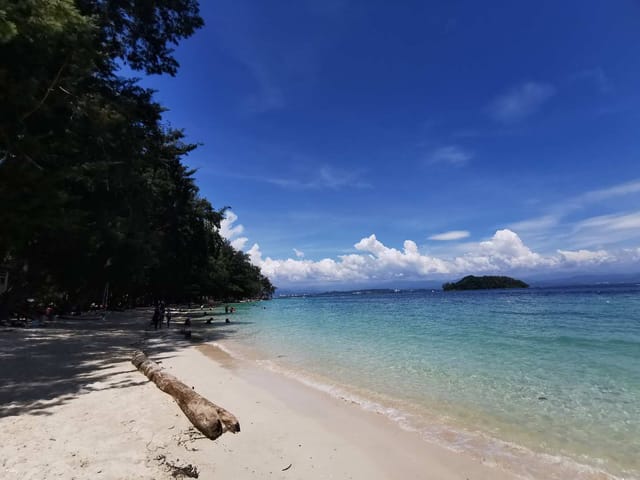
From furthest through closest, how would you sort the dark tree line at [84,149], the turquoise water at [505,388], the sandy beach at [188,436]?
1. the dark tree line at [84,149]
2. the turquoise water at [505,388]
3. the sandy beach at [188,436]

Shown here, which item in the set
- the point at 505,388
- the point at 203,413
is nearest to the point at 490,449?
the point at 505,388

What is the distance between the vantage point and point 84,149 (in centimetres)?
1298

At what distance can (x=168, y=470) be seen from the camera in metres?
4.12

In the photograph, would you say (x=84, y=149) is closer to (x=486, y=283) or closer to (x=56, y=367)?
(x=56, y=367)

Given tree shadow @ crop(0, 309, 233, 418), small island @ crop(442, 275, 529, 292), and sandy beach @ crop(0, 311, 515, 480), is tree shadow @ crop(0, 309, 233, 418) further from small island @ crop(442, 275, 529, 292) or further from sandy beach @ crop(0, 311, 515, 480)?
small island @ crop(442, 275, 529, 292)

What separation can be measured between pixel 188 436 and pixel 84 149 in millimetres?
11566

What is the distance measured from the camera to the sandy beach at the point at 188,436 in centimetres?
440

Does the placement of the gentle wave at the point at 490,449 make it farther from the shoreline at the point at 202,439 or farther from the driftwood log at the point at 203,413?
the driftwood log at the point at 203,413

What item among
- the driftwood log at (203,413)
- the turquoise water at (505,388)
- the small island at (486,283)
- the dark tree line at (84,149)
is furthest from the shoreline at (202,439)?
the small island at (486,283)

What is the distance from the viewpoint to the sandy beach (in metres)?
4.40

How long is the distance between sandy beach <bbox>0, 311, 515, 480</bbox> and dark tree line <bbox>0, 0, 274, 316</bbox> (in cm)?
413

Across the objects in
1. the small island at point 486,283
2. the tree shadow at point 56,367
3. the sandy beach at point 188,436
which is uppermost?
the small island at point 486,283

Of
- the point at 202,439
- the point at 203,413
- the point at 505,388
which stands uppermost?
the point at 203,413

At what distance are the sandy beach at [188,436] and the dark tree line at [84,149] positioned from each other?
413 cm
